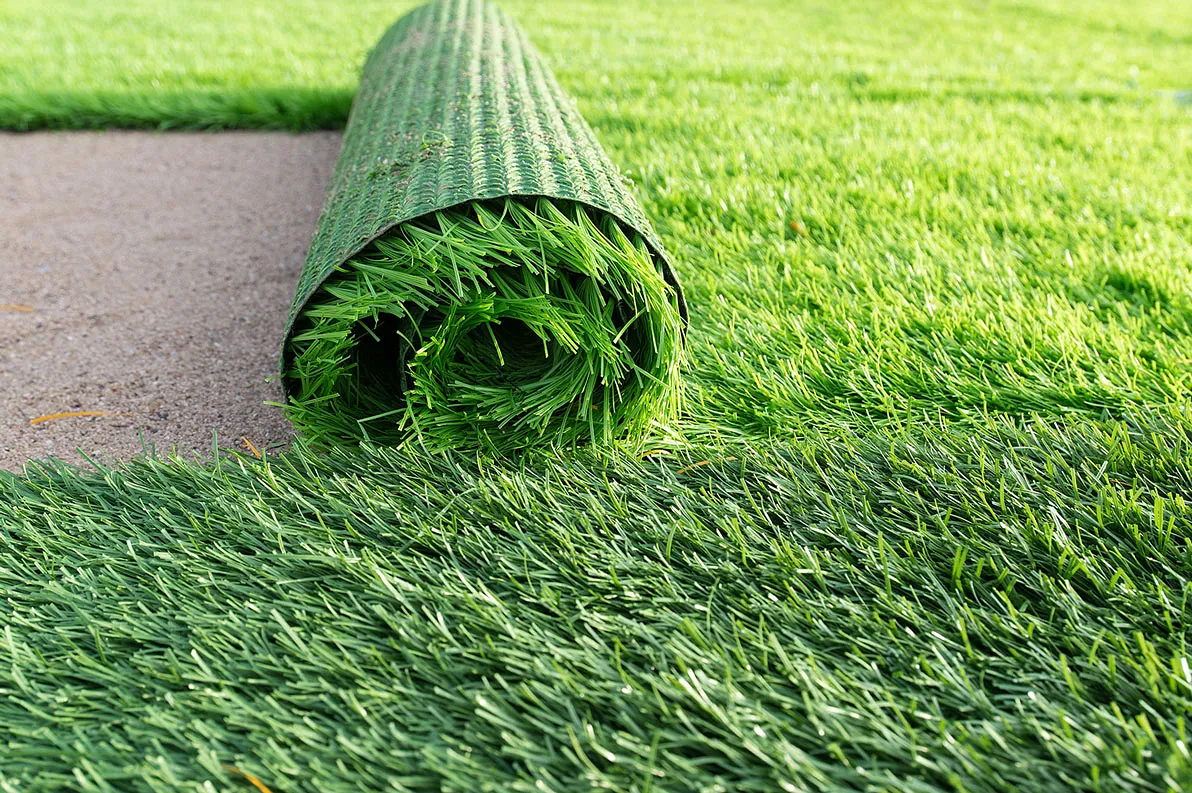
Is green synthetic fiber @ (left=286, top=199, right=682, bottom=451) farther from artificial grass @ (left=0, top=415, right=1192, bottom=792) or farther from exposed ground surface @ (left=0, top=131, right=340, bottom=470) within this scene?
exposed ground surface @ (left=0, top=131, right=340, bottom=470)

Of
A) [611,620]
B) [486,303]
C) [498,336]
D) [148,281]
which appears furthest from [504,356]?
[148,281]

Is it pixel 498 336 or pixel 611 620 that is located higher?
pixel 498 336

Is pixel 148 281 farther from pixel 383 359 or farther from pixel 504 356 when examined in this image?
pixel 504 356

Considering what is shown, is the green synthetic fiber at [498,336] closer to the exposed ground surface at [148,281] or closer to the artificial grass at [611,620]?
the artificial grass at [611,620]

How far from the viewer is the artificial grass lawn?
47.6 inches

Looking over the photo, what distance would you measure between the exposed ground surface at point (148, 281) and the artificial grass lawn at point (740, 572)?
0.31 m

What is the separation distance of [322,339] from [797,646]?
3.39 feet

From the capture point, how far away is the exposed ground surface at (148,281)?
215 centimetres

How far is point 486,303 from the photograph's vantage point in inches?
68.4

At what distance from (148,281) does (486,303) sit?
5.67 feet

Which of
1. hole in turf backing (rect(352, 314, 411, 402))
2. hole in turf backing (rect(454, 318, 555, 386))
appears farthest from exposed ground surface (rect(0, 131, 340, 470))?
hole in turf backing (rect(454, 318, 555, 386))

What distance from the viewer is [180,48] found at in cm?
553

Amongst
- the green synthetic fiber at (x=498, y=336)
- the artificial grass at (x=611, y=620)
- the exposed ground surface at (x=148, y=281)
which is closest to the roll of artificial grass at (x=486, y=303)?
the green synthetic fiber at (x=498, y=336)

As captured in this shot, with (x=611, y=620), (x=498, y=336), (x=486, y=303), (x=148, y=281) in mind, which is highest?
(x=486, y=303)
